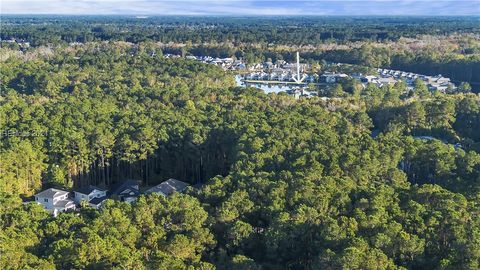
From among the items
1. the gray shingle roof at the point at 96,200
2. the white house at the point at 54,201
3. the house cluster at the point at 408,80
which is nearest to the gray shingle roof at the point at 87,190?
the gray shingle roof at the point at 96,200

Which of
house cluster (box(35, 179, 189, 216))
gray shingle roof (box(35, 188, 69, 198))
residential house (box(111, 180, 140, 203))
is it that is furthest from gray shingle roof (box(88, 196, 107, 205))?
A: gray shingle roof (box(35, 188, 69, 198))

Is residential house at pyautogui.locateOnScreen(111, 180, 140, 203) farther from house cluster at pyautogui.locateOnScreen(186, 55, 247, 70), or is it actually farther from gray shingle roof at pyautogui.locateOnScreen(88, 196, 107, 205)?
house cluster at pyautogui.locateOnScreen(186, 55, 247, 70)

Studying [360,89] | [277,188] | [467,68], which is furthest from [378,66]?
[277,188]

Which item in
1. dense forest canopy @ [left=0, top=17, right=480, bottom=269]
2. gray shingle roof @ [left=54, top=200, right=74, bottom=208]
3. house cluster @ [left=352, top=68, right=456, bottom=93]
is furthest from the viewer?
house cluster @ [left=352, top=68, right=456, bottom=93]

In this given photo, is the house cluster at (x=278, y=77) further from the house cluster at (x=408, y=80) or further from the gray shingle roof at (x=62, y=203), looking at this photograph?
the gray shingle roof at (x=62, y=203)

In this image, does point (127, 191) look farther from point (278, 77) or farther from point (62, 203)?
point (278, 77)

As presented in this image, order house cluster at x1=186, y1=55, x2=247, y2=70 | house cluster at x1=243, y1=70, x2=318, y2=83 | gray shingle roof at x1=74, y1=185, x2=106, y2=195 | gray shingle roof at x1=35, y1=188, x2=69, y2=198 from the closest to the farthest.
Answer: gray shingle roof at x1=35, y1=188, x2=69, y2=198 < gray shingle roof at x1=74, y1=185, x2=106, y2=195 < house cluster at x1=243, y1=70, x2=318, y2=83 < house cluster at x1=186, y1=55, x2=247, y2=70

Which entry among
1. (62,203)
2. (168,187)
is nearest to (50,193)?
(62,203)
